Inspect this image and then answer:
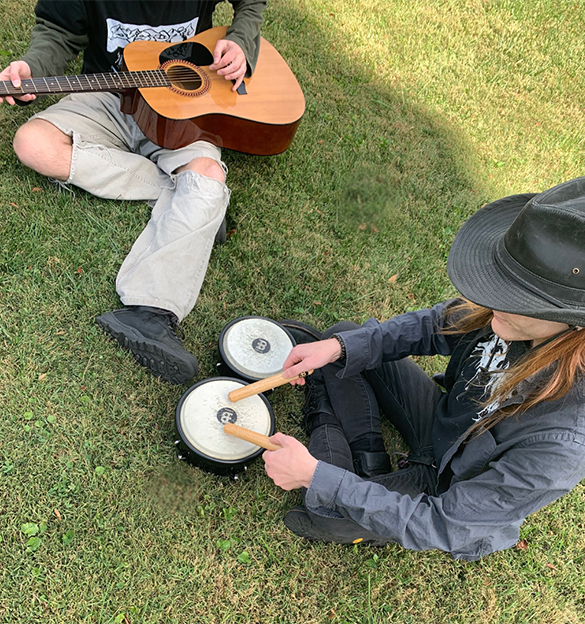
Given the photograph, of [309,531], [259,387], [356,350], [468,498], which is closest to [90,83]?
[259,387]

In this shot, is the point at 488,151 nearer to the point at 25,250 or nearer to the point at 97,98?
the point at 97,98

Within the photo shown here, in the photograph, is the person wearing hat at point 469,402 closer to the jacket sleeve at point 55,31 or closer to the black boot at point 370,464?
the black boot at point 370,464

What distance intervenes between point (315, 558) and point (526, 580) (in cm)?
85

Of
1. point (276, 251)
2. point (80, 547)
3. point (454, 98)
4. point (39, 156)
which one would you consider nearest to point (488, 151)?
point (454, 98)

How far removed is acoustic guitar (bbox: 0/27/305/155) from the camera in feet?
7.65

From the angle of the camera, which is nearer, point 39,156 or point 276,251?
point 39,156

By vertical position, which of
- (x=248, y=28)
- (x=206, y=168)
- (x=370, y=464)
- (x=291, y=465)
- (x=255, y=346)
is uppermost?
(x=248, y=28)

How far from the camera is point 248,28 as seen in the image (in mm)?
2643

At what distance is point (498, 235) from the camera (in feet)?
4.68

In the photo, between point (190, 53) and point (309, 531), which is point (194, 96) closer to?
point (190, 53)

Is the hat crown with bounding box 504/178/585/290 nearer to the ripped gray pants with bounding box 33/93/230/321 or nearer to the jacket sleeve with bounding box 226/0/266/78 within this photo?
the ripped gray pants with bounding box 33/93/230/321

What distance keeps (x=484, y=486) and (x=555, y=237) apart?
28.2 inches

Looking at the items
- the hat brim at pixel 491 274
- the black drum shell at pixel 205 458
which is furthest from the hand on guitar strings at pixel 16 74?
the hat brim at pixel 491 274

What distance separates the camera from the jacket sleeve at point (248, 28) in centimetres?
261
